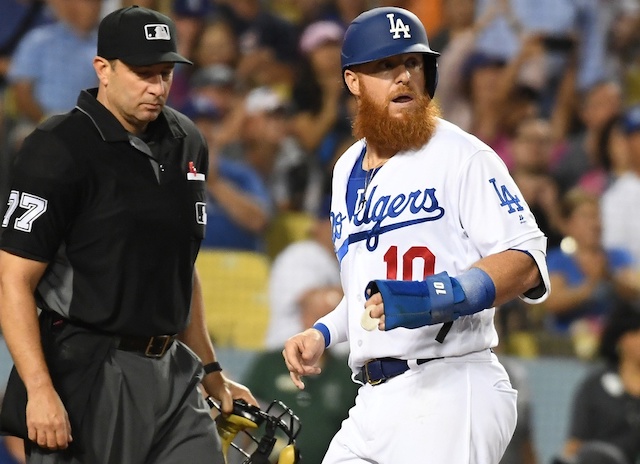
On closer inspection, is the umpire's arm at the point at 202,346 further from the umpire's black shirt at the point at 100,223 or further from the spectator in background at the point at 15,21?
the spectator in background at the point at 15,21

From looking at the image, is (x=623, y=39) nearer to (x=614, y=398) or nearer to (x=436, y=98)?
(x=436, y=98)

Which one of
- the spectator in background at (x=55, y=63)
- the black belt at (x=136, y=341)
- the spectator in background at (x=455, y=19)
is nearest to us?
the black belt at (x=136, y=341)

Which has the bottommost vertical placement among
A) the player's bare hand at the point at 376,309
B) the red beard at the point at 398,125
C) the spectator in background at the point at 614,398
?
the spectator in background at the point at 614,398

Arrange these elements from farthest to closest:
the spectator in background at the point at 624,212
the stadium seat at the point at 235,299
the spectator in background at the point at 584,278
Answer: the spectator in background at the point at 624,212 < the spectator in background at the point at 584,278 < the stadium seat at the point at 235,299

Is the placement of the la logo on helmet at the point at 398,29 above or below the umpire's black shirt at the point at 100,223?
above

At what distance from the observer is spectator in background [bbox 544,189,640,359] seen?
7020 millimetres

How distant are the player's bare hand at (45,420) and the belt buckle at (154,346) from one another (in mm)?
357

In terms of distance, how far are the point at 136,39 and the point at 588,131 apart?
16.2 ft

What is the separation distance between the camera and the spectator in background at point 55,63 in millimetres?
6723

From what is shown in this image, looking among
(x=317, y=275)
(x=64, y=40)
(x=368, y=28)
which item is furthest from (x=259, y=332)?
(x=368, y=28)

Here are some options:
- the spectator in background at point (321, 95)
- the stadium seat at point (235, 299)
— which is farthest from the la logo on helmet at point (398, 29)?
Answer: the spectator in background at point (321, 95)

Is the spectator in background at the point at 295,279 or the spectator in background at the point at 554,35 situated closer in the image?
the spectator in background at the point at 295,279

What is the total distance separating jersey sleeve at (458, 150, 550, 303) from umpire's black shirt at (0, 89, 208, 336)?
0.94 m

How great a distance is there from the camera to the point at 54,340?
11.0 feet
